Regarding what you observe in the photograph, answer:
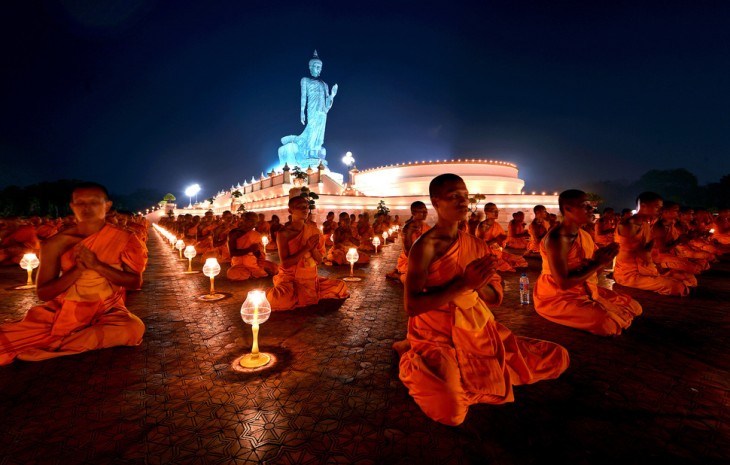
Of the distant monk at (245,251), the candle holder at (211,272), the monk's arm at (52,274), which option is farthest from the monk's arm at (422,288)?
the distant monk at (245,251)

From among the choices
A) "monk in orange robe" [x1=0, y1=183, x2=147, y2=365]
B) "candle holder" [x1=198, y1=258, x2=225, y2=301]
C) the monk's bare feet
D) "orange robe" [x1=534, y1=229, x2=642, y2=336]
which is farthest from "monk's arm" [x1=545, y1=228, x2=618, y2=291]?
"candle holder" [x1=198, y1=258, x2=225, y2=301]

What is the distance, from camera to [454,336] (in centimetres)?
275

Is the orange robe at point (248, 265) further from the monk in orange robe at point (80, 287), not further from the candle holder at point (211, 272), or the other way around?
the monk in orange robe at point (80, 287)

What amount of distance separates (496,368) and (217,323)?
4097 millimetres

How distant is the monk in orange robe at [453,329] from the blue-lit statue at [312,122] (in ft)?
139

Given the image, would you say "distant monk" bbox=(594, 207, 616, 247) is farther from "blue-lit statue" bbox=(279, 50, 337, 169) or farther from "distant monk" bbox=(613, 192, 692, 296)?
"blue-lit statue" bbox=(279, 50, 337, 169)

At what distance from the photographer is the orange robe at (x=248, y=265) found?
8.50 m

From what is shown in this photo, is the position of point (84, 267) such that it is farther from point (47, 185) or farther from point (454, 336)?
point (47, 185)

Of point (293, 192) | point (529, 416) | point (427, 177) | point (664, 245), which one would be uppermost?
point (427, 177)

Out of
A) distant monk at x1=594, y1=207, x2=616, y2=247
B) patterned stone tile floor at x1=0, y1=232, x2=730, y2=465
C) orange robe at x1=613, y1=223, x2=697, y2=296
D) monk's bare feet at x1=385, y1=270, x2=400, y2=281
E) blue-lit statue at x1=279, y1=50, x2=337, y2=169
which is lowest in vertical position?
patterned stone tile floor at x1=0, y1=232, x2=730, y2=465

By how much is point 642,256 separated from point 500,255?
3381mm

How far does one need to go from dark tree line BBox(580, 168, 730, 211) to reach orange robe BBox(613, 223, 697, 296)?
50077 millimetres

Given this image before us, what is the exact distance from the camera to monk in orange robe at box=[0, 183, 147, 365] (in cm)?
345

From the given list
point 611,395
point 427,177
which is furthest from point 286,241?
point 427,177
